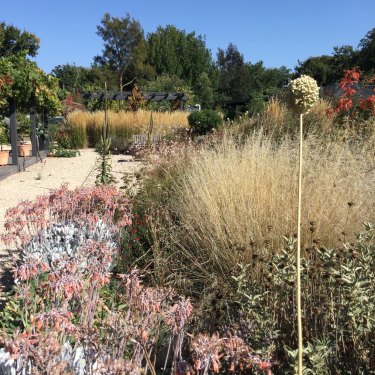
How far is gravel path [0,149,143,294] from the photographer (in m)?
7.21

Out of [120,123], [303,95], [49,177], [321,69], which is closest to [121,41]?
[321,69]

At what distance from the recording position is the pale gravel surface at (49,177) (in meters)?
7.61

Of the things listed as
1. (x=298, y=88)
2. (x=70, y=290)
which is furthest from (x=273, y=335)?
(x=298, y=88)

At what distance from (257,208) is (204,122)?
13562 mm

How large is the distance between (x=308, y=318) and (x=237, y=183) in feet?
5.66

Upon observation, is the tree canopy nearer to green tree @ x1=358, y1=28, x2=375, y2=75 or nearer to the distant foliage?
green tree @ x1=358, y1=28, x2=375, y2=75

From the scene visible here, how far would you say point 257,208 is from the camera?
3531 millimetres

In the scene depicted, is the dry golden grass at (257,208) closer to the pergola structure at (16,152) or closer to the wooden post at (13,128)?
the pergola structure at (16,152)

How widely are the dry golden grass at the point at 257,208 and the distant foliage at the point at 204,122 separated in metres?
12.6

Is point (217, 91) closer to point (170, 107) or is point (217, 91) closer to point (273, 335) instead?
point (170, 107)

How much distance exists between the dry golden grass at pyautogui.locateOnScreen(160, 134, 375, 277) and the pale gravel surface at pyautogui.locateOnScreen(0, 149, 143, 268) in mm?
1986

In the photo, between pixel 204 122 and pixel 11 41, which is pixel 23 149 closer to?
pixel 204 122

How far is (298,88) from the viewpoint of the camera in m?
1.10

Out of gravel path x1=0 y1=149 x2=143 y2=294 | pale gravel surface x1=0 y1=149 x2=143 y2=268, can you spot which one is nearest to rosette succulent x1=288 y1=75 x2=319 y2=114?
gravel path x1=0 y1=149 x2=143 y2=294
